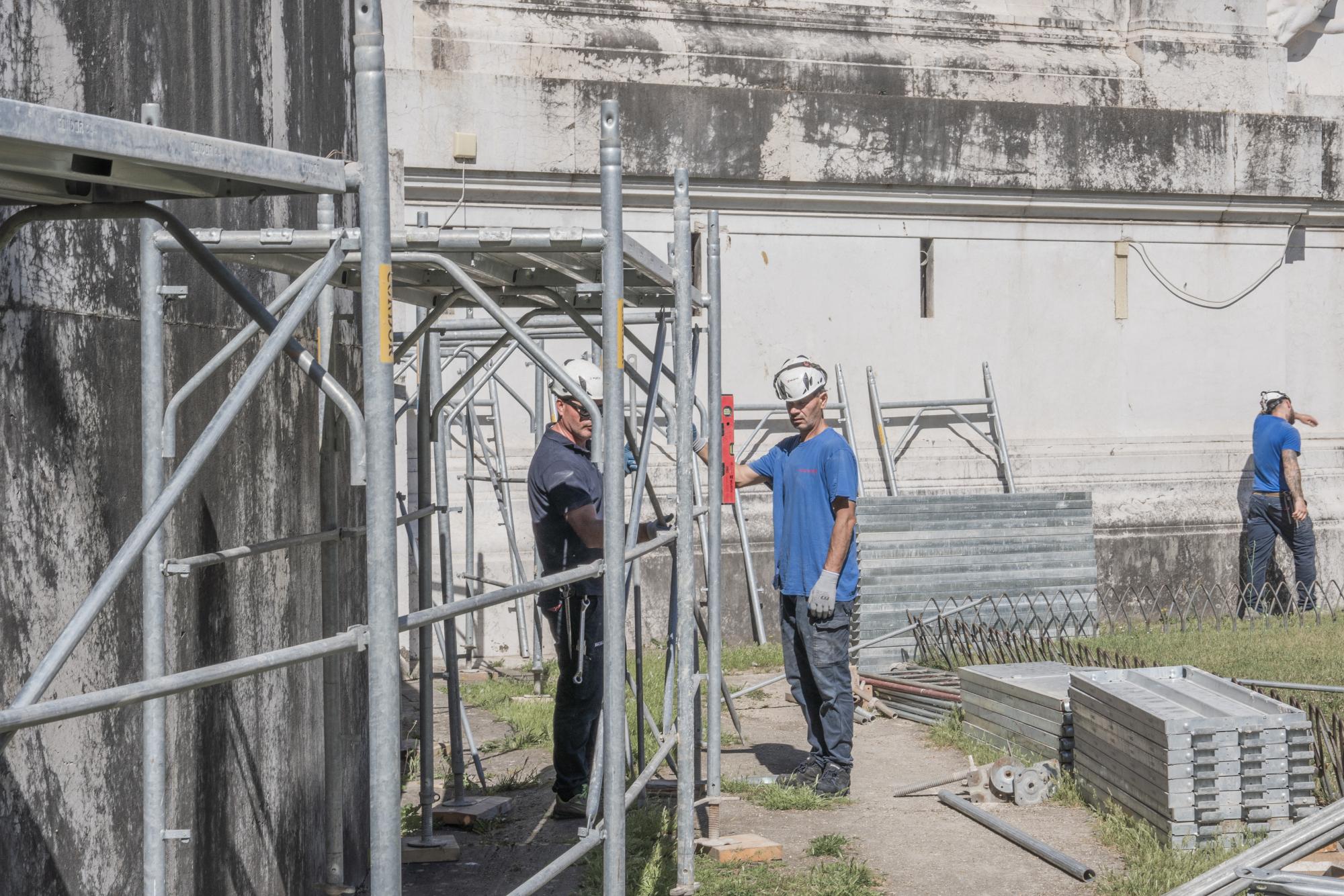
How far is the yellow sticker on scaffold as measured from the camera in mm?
2947

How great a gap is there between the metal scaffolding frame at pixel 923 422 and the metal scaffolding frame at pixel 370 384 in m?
5.11

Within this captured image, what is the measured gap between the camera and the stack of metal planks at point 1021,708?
715 centimetres

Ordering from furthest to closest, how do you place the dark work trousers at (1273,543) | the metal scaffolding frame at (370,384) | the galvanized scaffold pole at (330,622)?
the dark work trousers at (1273,543) < the galvanized scaffold pole at (330,622) < the metal scaffolding frame at (370,384)

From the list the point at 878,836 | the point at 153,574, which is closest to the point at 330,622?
the point at 153,574

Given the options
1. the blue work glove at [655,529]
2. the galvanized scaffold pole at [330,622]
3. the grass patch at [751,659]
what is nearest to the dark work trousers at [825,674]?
the blue work glove at [655,529]

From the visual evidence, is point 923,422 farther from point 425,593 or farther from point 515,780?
point 425,593

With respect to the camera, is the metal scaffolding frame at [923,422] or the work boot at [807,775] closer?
the work boot at [807,775]

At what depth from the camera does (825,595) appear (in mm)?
6961

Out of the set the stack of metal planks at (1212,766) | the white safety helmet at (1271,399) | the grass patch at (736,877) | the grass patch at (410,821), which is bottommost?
the grass patch at (410,821)

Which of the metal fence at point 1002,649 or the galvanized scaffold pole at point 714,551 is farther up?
the galvanized scaffold pole at point 714,551

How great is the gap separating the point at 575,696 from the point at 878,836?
A: 4.69ft

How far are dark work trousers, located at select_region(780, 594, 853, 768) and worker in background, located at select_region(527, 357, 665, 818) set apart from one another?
973 mm

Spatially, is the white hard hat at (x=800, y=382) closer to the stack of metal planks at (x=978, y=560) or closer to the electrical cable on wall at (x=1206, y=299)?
the stack of metal planks at (x=978, y=560)

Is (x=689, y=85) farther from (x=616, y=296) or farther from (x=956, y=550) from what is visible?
(x=616, y=296)
